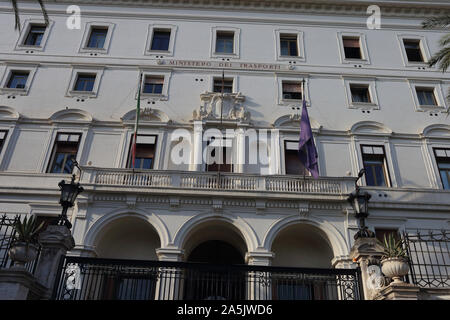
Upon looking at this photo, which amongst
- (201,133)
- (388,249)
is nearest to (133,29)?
(201,133)

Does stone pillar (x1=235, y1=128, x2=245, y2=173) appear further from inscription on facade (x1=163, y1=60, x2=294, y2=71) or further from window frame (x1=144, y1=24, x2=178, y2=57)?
window frame (x1=144, y1=24, x2=178, y2=57)

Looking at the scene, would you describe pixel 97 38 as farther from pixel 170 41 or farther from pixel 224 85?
pixel 224 85

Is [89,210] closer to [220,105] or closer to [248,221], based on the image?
[248,221]

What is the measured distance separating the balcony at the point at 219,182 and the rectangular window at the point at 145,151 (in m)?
1.77

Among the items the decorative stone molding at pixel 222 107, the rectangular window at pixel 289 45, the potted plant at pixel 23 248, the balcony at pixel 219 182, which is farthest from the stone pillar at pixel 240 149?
the potted plant at pixel 23 248

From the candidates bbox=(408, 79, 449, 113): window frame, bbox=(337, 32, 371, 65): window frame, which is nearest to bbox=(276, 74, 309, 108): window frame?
bbox=(337, 32, 371, 65): window frame

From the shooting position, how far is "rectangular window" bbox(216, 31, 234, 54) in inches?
875

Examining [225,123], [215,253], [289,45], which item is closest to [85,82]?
[225,123]

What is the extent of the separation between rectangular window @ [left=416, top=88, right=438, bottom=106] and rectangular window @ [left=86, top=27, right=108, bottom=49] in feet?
60.0

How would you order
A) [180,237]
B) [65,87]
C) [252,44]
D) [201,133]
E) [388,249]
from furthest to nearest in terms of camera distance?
[252,44] → [65,87] → [201,133] → [180,237] → [388,249]

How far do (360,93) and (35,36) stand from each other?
1941 cm

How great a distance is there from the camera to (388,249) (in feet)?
30.9

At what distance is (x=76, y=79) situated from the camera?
20.6 m
